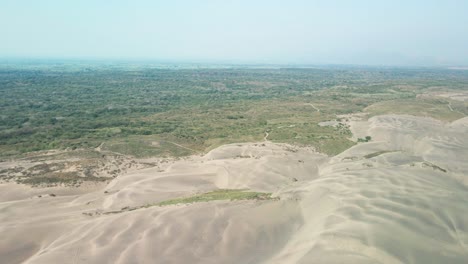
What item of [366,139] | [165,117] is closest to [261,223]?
[366,139]

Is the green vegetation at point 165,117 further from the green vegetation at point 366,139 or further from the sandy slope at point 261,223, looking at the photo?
the sandy slope at point 261,223

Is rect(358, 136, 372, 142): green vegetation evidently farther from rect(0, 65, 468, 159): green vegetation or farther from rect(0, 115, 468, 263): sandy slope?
rect(0, 115, 468, 263): sandy slope

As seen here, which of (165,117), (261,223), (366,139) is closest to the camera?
(261,223)

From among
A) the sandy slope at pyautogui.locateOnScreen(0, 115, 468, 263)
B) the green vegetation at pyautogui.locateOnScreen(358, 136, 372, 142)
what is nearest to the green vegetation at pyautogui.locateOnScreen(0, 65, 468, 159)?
the green vegetation at pyautogui.locateOnScreen(358, 136, 372, 142)

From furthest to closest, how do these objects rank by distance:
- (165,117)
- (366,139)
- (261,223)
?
(165,117), (366,139), (261,223)

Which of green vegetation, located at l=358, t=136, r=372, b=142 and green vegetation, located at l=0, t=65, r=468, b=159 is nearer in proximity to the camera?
green vegetation, located at l=0, t=65, r=468, b=159

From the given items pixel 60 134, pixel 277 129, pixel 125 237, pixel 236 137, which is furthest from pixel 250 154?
pixel 60 134

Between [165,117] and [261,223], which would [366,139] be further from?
[165,117]

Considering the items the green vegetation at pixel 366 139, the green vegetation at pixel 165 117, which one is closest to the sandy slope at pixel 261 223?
the green vegetation at pixel 165 117

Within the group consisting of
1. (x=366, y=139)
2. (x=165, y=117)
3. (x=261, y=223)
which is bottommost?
(x=165, y=117)
